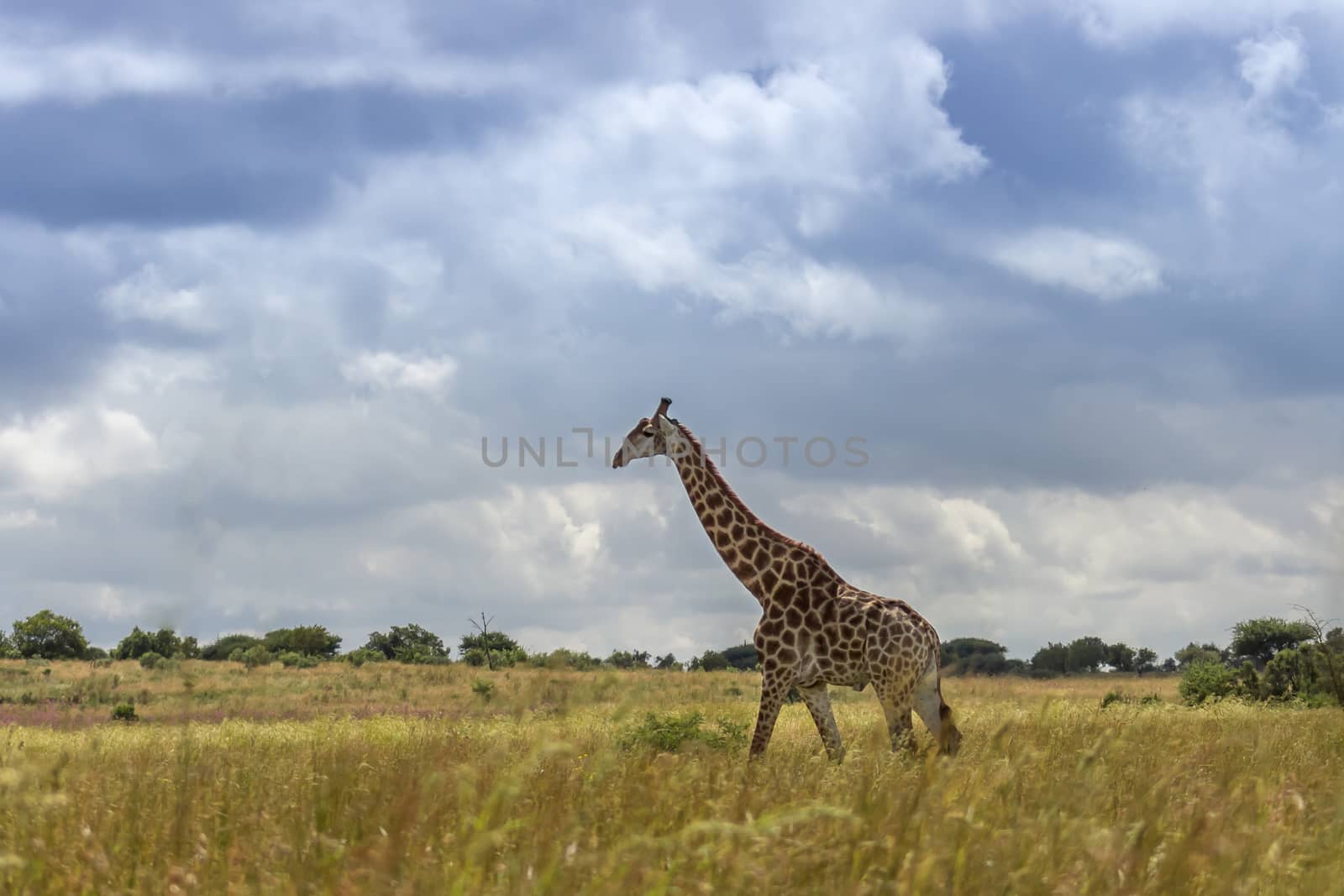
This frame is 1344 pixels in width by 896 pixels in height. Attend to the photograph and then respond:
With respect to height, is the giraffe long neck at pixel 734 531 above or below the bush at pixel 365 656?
above

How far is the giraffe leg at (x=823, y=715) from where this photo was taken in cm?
1185

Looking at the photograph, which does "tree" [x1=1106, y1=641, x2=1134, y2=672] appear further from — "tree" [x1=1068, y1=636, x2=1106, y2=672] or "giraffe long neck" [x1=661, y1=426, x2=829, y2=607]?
"giraffe long neck" [x1=661, y1=426, x2=829, y2=607]

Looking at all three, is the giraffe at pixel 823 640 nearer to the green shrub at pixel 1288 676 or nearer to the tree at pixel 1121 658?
the green shrub at pixel 1288 676

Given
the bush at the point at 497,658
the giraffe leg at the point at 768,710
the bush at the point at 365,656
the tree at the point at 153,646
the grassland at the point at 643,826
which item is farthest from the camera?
the tree at the point at 153,646

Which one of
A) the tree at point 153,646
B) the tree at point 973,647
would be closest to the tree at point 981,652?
the tree at point 973,647

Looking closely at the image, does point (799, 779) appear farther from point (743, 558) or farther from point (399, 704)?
point (399, 704)

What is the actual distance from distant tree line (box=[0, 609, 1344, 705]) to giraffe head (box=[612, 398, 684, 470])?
14.9 meters

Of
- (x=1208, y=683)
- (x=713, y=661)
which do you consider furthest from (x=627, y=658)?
(x=1208, y=683)

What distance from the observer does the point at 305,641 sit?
230 feet

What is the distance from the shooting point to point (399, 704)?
108ft

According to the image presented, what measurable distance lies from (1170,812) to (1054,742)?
16.3 feet

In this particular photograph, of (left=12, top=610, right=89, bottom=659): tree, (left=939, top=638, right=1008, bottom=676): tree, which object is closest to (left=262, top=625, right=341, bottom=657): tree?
(left=12, top=610, right=89, bottom=659): tree

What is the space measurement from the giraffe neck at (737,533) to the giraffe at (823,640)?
0.01m

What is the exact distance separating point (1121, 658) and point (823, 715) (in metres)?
77.3
